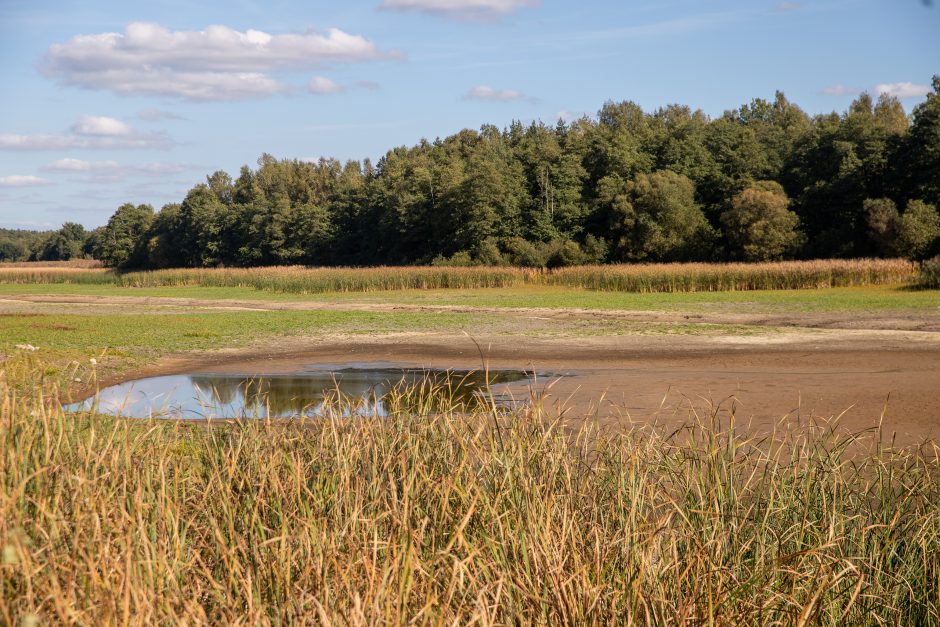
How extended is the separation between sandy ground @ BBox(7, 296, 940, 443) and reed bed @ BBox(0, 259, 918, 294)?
1400 cm

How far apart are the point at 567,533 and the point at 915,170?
5851 centimetres

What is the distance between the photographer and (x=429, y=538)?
4.28 m

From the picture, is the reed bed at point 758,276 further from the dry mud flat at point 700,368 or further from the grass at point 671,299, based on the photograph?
the dry mud flat at point 700,368

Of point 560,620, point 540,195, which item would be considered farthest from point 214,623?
point 540,195

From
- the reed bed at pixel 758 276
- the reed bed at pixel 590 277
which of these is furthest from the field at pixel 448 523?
the reed bed at pixel 590 277

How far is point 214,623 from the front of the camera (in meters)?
3.57

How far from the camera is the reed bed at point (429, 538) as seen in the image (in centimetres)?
343

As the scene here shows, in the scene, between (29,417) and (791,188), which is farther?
(791,188)

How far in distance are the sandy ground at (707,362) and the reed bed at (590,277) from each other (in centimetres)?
1400

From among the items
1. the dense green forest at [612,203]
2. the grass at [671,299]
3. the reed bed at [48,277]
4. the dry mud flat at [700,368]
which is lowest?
the dry mud flat at [700,368]

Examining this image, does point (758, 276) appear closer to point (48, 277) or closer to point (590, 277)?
point (590, 277)

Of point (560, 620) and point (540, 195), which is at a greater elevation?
point (540, 195)

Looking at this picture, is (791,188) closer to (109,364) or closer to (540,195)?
(540,195)

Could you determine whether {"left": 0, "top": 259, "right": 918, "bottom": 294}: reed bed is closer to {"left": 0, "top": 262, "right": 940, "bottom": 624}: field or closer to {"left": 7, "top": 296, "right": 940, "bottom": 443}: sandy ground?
{"left": 7, "top": 296, "right": 940, "bottom": 443}: sandy ground
